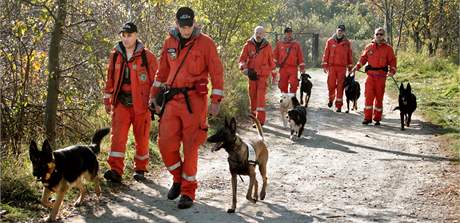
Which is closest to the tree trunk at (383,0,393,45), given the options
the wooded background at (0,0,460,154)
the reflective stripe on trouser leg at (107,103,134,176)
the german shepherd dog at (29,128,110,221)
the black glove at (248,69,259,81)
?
the wooded background at (0,0,460,154)

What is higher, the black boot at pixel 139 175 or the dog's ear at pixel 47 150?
the dog's ear at pixel 47 150

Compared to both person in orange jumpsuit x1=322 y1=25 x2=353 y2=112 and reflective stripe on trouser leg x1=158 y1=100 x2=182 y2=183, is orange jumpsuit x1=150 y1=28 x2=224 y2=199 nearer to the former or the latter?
reflective stripe on trouser leg x1=158 y1=100 x2=182 y2=183

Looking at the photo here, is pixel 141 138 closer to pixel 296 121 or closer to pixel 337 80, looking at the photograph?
pixel 296 121

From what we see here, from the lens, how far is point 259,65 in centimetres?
1224

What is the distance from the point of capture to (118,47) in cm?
750

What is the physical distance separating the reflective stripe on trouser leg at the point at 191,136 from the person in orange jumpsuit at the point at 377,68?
23.6 feet

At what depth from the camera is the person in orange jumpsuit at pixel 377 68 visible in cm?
1282

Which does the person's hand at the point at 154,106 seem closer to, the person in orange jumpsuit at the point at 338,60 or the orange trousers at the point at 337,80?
the person in orange jumpsuit at the point at 338,60

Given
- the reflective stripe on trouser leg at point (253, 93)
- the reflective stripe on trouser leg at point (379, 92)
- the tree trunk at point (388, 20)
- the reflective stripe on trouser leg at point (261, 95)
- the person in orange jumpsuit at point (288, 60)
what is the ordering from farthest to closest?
the tree trunk at point (388, 20) → the person in orange jumpsuit at point (288, 60) → the reflective stripe on trouser leg at point (379, 92) → the reflective stripe on trouser leg at point (253, 93) → the reflective stripe on trouser leg at point (261, 95)

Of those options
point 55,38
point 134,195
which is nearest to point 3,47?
point 55,38

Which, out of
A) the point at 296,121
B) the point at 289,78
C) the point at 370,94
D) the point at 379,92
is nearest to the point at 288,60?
the point at 289,78

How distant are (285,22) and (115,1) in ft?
110

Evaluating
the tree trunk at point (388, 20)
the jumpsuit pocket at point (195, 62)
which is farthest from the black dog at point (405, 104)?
the tree trunk at point (388, 20)

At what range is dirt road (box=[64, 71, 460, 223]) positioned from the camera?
6547 mm
